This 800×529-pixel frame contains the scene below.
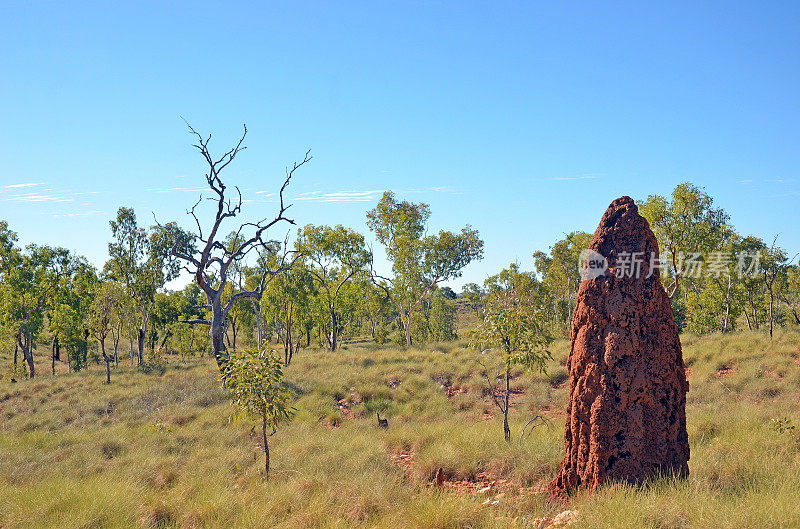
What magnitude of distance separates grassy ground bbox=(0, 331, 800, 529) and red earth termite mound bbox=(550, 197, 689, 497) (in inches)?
16.9

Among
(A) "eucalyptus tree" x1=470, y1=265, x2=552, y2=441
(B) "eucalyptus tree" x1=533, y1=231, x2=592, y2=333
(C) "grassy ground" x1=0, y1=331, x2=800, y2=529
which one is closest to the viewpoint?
(C) "grassy ground" x1=0, y1=331, x2=800, y2=529

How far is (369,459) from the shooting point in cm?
943

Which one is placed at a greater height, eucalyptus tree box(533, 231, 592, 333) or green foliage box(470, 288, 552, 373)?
eucalyptus tree box(533, 231, 592, 333)

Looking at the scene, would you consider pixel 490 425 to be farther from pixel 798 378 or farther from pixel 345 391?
pixel 798 378

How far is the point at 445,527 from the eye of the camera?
5.61 meters

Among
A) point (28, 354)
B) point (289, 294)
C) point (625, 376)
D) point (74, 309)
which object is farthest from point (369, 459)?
point (74, 309)

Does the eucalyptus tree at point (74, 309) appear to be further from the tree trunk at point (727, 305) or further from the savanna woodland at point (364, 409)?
the tree trunk at point (727, 305)

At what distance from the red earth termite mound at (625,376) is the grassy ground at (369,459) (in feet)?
1.41

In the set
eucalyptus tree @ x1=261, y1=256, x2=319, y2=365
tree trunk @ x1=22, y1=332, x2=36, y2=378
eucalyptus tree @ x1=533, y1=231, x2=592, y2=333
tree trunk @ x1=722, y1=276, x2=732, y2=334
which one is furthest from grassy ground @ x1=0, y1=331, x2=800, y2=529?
eucalyptus tree @ x1=533, y1=231, x2=592, y2=333

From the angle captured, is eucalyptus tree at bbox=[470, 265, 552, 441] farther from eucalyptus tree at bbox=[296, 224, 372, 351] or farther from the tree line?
eucalyptus tree at bbox=[296, 224, 372, 351]

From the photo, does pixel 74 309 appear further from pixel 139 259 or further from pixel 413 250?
pixel 413 250

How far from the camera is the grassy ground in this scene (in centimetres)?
591

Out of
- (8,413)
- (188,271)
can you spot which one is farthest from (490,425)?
(8,413)

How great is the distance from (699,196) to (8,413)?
34.6m
